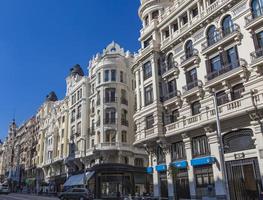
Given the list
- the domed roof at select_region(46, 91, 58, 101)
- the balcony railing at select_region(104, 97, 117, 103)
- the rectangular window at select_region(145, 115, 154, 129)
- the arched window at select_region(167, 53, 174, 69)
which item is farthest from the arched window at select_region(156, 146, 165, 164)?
the domed roof at select_region(46, 91, 58, 101)

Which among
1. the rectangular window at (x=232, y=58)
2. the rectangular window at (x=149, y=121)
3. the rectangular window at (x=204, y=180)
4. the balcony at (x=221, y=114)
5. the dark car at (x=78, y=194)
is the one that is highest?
the rectangular window at (x=232, y=58)

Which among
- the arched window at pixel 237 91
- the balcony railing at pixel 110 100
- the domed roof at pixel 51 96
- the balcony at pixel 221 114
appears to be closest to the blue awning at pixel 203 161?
the balcony at pixel 221 114

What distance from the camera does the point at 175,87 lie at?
31.7 meters

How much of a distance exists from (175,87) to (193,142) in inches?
264

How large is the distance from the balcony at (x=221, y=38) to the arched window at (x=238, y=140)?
8153 mm

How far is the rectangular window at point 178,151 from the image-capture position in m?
29.2

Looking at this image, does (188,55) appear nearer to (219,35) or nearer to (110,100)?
(219,35)

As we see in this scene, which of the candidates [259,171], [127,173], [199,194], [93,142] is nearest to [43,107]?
[93,142]

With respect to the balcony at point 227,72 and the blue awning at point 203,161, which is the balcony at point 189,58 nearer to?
the balcony at point 227,72

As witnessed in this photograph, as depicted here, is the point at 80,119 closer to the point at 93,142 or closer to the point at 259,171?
the point at 93,142

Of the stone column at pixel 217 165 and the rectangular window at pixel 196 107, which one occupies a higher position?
the rectangular window at pixel 196 107

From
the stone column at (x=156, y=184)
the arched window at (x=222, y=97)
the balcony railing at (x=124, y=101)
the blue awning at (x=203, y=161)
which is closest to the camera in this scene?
the blue awning at (x=203, y=161)

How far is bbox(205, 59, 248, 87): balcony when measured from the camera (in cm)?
2421

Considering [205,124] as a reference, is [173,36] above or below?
above
